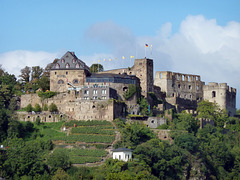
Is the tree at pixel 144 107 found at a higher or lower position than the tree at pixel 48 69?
lower

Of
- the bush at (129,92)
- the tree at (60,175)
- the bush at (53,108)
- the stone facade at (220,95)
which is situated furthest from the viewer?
the stone facade at (220,95)

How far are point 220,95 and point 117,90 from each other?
22497 mm

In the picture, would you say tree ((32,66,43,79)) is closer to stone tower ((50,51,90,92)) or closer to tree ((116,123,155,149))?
stone tower ((50,51,90,92))

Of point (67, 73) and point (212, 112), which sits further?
point (212, 112)

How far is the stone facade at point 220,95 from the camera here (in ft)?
356

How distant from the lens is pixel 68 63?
9850 cm

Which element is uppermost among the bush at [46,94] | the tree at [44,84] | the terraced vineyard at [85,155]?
the tree at [44,84]

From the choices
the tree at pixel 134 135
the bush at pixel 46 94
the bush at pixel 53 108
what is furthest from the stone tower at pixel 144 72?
the bush at pixel 53 108

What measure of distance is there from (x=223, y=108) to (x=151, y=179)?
3373 cm

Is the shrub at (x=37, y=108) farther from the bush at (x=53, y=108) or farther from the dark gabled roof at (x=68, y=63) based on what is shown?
the dark gabled roof at (x=68, y=63)

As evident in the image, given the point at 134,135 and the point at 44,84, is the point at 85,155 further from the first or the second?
the point at 44,84

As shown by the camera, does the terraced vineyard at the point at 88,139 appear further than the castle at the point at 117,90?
No

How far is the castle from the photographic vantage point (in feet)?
298

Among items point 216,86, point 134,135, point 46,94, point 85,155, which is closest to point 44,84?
point 46,94
